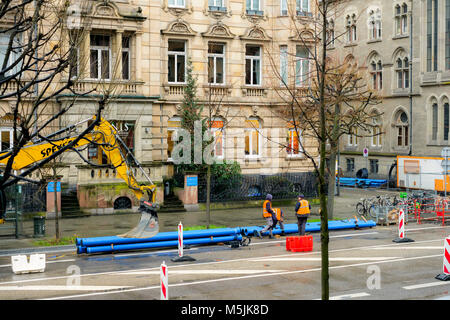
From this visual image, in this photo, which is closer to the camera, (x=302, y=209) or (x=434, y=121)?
(x=302, y=209)

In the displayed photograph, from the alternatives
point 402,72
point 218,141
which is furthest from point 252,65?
point 402,72

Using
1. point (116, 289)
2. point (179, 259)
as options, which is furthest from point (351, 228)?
point (116, 289)

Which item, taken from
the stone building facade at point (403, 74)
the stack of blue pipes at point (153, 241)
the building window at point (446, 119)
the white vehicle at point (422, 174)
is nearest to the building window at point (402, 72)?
the stone building facade at point (403, 74)

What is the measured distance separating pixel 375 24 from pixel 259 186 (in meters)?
28.5

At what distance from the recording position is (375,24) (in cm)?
5466

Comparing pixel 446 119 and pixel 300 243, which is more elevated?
pixel 446 119

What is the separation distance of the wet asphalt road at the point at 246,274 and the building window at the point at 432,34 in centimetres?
3025

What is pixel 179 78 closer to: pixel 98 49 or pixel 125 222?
pixel 98 49

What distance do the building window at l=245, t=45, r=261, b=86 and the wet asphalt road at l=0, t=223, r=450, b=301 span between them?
14998mm

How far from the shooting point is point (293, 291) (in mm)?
14094

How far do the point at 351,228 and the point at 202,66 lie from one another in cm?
1275

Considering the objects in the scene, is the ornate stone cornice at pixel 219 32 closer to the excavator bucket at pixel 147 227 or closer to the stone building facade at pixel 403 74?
the excavator bucket at pixel 147 227

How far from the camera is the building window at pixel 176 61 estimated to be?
106ft

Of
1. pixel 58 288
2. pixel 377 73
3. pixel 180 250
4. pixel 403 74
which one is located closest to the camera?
pixel 58 288
